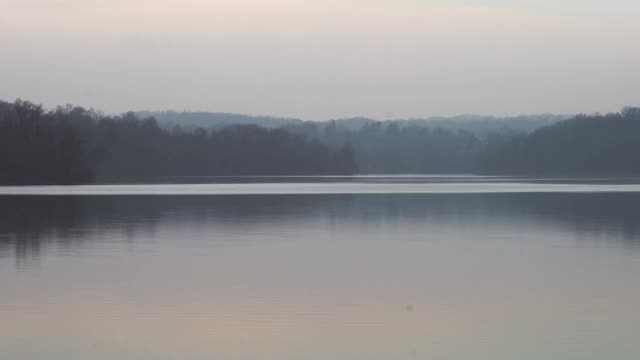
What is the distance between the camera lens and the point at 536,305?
14156mm

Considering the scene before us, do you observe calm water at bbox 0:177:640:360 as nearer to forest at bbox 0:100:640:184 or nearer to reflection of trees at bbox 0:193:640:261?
reflection of trees at bbox 0:193:640:261

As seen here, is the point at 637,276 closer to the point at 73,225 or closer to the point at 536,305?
the point at 536,305

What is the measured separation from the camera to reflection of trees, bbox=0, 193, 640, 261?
25.0 m

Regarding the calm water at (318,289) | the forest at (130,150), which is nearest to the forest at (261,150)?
the forest at (130,150)

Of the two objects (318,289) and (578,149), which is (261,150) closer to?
(578,149)

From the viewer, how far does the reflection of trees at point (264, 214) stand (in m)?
25.0

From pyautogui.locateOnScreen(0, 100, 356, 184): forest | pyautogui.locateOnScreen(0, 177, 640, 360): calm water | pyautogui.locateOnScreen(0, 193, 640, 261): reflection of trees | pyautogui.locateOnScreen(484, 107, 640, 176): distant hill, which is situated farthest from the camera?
pyautogui.locateOnScreen(484, 107, 640, 176): distant hill

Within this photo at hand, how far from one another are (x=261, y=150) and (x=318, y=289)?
10389cm

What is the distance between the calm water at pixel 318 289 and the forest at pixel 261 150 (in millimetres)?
44872

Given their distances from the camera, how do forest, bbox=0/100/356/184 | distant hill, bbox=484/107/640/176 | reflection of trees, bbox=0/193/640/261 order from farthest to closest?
distant hill, bbox=484/107/640/176
forest, bbox=0/100/356/184
reflection of trees, bbox=0/193/640/261

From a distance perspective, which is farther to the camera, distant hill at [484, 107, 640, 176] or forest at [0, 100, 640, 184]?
distant hill at [484, 107, 640, 176]

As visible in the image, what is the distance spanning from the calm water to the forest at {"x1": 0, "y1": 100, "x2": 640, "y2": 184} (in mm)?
44872

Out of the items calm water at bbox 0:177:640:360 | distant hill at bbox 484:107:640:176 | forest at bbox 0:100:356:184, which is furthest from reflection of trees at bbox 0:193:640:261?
distant hill at bbox 484:107:640:176

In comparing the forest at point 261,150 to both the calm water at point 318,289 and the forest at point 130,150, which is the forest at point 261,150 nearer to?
the forest at point 130,150
